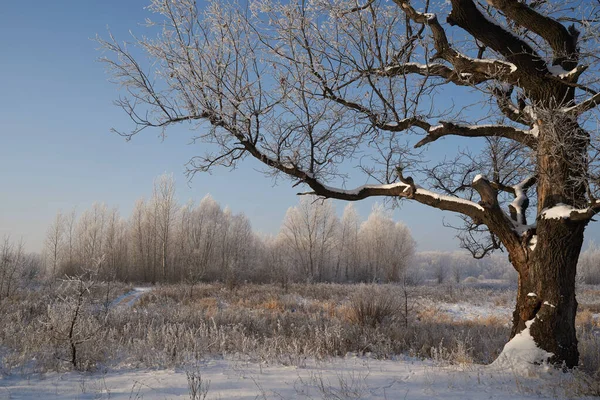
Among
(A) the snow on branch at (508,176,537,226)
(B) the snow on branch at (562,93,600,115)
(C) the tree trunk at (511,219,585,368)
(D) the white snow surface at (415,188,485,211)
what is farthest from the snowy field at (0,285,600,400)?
(B) the snow on branch at (562,93,600,115)

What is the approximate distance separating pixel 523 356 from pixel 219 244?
137ft

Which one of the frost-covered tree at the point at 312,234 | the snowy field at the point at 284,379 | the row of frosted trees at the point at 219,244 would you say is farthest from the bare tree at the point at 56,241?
the snowy field at the point at 284,379

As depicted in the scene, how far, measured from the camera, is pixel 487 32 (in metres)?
5.34

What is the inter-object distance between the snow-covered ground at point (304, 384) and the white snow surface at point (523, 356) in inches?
6.9

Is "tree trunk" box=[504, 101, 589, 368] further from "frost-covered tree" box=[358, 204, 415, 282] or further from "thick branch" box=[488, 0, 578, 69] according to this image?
"frost-covered tree" box=[358, 204, 415, 282]

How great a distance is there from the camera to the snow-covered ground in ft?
12.0

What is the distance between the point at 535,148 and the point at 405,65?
2063 mm

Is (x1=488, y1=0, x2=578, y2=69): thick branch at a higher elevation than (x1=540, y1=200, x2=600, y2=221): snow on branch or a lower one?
higher

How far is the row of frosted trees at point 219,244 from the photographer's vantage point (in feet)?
127

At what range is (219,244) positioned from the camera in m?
44.7

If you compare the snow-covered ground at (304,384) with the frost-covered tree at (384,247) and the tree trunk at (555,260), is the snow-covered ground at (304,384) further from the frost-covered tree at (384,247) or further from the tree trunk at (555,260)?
the frost-covered tree at (384,247)

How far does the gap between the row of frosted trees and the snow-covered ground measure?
26.8 metres

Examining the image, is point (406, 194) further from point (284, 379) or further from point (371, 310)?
point (371, 310)

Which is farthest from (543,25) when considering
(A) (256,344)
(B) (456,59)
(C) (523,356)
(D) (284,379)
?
(A) (256,344)
